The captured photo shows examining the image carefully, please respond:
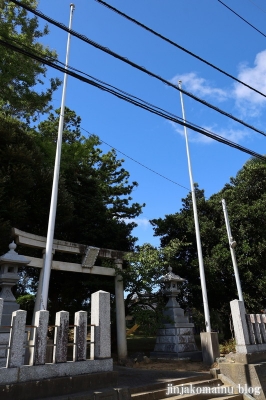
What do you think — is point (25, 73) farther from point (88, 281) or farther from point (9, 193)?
point (88, 281)

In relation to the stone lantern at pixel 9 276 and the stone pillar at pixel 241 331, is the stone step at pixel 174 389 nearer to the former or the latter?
the stone pillar at pixel 241 331

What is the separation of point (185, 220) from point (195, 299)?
4594 mm

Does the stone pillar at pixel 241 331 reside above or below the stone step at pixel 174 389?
above

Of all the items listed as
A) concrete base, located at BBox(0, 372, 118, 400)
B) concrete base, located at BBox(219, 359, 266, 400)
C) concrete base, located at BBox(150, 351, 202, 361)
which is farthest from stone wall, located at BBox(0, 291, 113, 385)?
concrete base, located at BBox(150, 351, 202, 361)

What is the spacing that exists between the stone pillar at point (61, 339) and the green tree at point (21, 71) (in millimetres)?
12070

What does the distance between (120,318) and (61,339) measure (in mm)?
7829

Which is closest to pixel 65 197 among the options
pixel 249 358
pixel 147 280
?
pixel 147 280

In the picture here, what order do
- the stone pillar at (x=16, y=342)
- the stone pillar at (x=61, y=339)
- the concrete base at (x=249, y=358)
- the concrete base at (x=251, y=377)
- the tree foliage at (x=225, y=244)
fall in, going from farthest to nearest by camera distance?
the tree foliage at (x=225, y=244), the concrete base at (x=249, y=358), the concrete base at (x=251, y=377), the stone pillar at (x=61, y=339), the stone pillar at (x=16, y=342)

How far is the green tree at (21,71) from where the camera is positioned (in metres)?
15.0

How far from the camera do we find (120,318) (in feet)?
43.6

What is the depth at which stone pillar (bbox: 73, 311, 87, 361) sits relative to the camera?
609 centimetres

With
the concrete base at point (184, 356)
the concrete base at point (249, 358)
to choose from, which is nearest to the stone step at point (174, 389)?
the concrete base at point (249, 358)

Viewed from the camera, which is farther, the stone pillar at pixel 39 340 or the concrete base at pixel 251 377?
the concrete base at pixel 251 377

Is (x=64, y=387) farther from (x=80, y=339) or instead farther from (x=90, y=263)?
(x=90, y=263)
